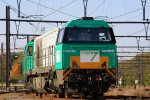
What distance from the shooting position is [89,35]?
842 inches

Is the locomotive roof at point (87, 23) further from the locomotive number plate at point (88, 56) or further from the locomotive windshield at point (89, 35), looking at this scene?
the locomotive number plate at point (88, 56)

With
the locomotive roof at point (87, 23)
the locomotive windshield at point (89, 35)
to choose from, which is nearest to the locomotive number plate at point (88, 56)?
the locomotive windshield at point (89, 35)

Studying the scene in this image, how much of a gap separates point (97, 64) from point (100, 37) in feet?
4.35

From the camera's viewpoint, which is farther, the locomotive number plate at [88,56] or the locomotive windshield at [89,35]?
the locomotive windshield at [89,35]

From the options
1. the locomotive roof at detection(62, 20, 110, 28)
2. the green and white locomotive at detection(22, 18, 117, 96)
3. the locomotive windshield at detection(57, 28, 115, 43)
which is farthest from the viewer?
the locomotive roof at detection(62, 20, 110, 28)

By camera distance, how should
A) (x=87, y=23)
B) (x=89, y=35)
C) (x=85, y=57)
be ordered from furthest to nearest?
(x=87, y=23), (x=89, y=35), (x=85, y=57)

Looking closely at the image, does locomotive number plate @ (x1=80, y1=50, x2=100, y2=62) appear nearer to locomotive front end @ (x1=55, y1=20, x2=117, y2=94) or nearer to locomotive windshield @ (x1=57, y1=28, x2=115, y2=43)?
locomotive front end @ (x1=55, y1=20, x2=117, y2=94)

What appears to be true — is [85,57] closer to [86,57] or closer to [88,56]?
[86,57]

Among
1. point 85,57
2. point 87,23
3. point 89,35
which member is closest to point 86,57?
point 85,57

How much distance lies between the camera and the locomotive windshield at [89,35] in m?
21.2

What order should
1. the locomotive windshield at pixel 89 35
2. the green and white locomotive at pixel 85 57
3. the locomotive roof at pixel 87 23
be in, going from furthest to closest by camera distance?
the locomotive roof at pixel 87 23 → the locomotive windshield at pixel 89 35 → the green and white locomotive at pixel 85 57

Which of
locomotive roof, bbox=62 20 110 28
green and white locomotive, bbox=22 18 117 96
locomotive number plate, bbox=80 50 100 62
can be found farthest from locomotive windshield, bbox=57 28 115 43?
locomotive number plate, bbox=80 50 100 62

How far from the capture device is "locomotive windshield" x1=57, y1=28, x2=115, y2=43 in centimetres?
2116

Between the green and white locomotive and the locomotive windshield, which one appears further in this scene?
the locomotive windshield
